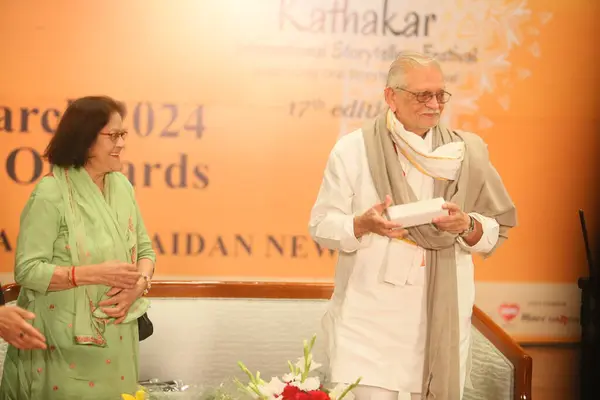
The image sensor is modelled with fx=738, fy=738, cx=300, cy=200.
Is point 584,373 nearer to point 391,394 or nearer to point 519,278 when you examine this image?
point 519,278

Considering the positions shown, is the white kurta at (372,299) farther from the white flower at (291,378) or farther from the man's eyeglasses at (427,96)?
the white flower at (291,378)

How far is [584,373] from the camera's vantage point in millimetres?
3834

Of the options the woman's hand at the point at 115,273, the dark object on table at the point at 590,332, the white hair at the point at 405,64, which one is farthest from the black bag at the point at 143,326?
the dark object on table at the point at 590,332

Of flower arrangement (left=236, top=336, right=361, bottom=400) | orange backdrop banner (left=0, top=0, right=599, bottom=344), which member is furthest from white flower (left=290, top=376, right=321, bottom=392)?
orange backdrop banner (left=0, top=0, right=599, bottom=344)

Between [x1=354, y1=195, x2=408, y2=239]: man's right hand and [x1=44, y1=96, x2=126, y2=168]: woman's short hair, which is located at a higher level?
[x1=44, y1=96, x2=126, y2=168]: woman's short hair

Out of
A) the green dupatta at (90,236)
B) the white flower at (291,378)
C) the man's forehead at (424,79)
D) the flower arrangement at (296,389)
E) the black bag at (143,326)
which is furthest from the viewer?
the black bag at (143,326)

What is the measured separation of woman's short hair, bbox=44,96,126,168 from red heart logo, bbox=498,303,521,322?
230 centimetres

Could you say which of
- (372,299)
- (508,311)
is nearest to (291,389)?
(372,299)

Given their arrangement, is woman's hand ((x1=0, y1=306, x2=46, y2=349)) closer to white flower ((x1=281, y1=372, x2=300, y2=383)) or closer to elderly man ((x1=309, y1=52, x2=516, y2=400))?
white flower ((x1=281, y1=372, x2=300, y2=383))

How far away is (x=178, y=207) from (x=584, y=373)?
7.41 feet

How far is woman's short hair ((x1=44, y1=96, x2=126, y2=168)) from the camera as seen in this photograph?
2574mm

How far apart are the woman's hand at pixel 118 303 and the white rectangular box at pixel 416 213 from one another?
0.99m

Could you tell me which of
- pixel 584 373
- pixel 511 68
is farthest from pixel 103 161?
pixel 584 373

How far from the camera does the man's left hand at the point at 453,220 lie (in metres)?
2.35
